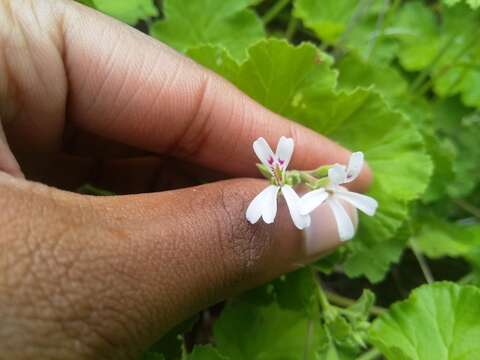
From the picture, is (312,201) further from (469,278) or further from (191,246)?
(469,278)

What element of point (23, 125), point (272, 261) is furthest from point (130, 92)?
point (272, 261)

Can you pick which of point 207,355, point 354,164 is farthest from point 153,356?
point 354,164

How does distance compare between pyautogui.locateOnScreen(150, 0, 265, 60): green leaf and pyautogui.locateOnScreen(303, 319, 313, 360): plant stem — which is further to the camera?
pyautogui.locateOnScreen(150, 0, 265, 60): green leaf

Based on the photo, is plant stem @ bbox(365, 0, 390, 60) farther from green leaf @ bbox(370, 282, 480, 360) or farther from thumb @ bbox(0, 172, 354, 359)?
thumb @ bbox(0, 172, 354, 359)

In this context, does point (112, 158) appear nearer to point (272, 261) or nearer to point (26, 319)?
point (272, 261)

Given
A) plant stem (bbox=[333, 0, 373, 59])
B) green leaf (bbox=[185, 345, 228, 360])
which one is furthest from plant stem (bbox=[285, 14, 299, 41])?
green leaf (bbox=[185, 345, 228, 360])

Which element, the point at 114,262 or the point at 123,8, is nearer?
the point at 114,262
